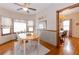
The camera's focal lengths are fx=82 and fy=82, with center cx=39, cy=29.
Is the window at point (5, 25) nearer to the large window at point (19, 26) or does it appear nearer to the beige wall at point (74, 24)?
the large window at point (19, 26)

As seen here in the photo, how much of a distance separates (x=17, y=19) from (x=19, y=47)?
1.17 m

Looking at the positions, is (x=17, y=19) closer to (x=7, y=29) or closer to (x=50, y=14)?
(x=7, y=29)

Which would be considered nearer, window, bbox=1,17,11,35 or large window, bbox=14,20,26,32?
large window, bbox=14,20,26,32

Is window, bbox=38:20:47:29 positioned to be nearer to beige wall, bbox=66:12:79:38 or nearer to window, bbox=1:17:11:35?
window, bbox=1:17:11:35

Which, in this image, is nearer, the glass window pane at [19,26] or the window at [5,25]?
the glass window pane at [19,26]

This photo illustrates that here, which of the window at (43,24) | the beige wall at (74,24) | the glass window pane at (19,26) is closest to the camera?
the glass window pane at (19,26)

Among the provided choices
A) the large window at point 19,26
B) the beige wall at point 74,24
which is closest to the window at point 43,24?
the large window at point 19,26

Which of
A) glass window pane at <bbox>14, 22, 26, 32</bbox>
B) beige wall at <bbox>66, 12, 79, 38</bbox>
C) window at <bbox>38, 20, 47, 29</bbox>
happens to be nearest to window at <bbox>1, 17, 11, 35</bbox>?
glass window pane at <bbox>14, 22, 26, 32</bbox>

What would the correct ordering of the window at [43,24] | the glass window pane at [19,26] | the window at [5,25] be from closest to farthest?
the glass window pane at [19,26]
the window at [5,25]
the window at [43,24]

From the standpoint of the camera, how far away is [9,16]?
271 cm

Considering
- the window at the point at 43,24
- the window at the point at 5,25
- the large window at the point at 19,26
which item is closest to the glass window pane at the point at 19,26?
the large window at the point at 19,26

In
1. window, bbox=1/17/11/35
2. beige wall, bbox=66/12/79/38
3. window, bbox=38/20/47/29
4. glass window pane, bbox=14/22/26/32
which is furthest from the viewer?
beige wall, bbox=66/12/79/38

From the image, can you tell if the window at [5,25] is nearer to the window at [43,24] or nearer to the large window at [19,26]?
the large window at [19,26]

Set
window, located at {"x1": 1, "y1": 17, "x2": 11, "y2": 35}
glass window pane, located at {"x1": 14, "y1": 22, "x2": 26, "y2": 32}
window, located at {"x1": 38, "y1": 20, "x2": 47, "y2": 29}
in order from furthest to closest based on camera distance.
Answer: window, located at {"x1": 38, "y1": 20, "x2": 47, "y2": 29} → window, located at {"x1": 1, "y1": 17, "x2": 11, "y2": 35} → glass window pane, located at {"x1": 14, "y1": 22, "x2": 26, "y2": 32}
